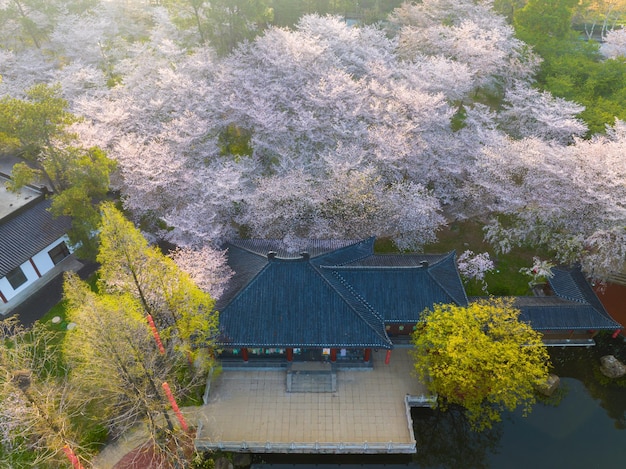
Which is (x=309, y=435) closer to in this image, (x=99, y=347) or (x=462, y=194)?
(x=99, y=347)

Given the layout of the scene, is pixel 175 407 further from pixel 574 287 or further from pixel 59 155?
pixel 574 287

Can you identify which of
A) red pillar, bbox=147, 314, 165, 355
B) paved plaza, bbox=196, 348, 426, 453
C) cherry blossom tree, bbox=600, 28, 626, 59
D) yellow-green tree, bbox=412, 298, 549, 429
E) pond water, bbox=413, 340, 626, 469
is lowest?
pond water, bbox=413, 340, 626, 469

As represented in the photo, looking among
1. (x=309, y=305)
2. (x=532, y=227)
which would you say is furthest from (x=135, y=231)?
(x=532, y=227)

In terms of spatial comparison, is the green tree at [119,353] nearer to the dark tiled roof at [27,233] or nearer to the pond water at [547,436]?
the dark tiled roof at [27,233]

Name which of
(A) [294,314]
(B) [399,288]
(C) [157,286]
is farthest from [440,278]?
(C) [157,286]

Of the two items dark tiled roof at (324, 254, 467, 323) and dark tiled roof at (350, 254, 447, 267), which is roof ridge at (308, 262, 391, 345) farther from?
dark tiled roof at (350, 254, 447, 267)

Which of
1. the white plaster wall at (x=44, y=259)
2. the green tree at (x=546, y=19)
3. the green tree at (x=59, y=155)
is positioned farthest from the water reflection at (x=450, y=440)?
the green tree at (x=546, y=19)

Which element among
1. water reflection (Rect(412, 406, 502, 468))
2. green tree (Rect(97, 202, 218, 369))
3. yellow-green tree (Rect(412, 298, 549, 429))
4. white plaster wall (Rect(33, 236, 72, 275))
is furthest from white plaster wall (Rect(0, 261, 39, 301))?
water reflection (Rect(412, 406, 502, 468))
